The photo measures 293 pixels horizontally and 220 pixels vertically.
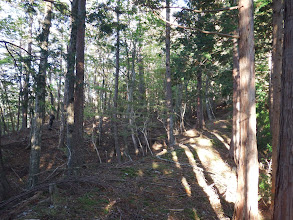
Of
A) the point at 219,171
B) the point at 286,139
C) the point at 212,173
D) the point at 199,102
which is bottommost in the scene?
the point at 219,171

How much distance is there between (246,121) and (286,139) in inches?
64.1

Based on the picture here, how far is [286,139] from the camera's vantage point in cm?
268

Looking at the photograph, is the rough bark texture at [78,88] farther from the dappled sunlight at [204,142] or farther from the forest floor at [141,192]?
the dappled sunlight at [204,142]

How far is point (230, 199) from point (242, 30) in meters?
5.33

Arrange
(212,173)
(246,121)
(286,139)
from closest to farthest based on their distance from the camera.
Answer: (286,139), (246,121), (212,173)

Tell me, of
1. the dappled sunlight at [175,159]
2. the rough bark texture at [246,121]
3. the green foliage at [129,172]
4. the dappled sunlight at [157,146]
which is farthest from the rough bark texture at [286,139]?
the dappled sunlight at [157,146]

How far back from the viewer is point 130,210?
4.41 meters

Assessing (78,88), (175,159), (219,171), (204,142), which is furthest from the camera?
(204,142)

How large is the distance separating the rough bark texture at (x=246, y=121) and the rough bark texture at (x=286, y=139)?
145 cm

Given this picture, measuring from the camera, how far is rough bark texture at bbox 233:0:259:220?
414 cm

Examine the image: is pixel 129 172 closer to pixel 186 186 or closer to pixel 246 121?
pixel 186 186

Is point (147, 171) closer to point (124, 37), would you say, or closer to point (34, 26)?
point (124, 37)

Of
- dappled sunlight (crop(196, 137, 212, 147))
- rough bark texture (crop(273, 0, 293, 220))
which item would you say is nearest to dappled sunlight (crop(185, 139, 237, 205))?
dappled sunlight (crop(196, 137, 212, 147))

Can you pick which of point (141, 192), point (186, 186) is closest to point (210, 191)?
point (186, 186)
